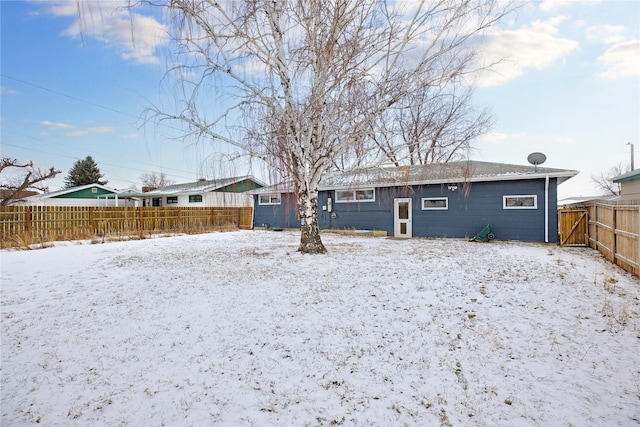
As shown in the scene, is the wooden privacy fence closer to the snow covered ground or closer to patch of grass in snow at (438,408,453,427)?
the snow covered ground

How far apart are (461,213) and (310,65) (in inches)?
330

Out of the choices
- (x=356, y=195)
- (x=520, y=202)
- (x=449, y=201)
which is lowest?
(x=520, y=202)

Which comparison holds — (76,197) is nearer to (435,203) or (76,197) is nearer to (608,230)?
(435,203)

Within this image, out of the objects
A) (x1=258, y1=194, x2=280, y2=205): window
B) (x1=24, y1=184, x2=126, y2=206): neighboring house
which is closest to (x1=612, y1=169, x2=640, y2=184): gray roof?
(x1=258, y1=194, x2=280, y2=205): window

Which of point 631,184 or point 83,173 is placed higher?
point 83,173

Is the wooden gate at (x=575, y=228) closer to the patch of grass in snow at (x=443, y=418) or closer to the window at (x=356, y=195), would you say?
→ the window at (x=356, y=195)

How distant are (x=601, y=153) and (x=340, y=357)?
46.2 feet

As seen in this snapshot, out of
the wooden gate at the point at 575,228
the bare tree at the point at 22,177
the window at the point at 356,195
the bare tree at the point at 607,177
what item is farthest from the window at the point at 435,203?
the bare tree at the point at 607,177

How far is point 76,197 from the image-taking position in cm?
2433

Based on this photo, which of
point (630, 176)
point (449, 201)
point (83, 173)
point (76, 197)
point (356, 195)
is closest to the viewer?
point (630, 176)

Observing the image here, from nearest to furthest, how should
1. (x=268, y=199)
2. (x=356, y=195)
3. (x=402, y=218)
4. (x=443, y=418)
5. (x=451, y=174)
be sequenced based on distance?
(x=443, y=418) → (x=451, y=174) → (x=402, y=218) → (x=356, y=195) → (x=268, y=199)

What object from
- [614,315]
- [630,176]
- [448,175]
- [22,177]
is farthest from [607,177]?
[22,177]

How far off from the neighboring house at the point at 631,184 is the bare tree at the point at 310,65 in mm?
7426

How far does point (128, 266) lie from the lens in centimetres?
716
